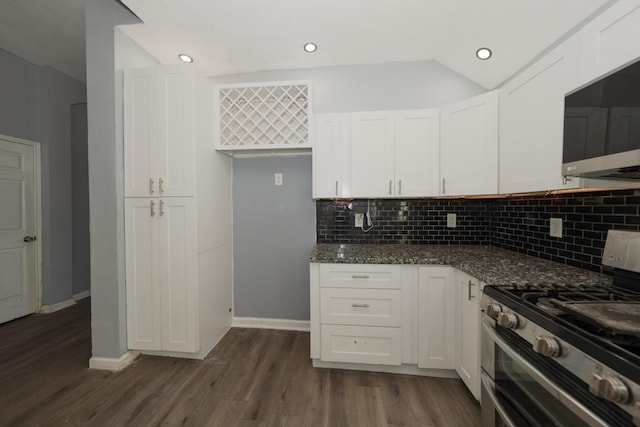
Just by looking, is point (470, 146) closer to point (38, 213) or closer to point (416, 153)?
point (416, 153)

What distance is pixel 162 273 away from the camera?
79.6 inches

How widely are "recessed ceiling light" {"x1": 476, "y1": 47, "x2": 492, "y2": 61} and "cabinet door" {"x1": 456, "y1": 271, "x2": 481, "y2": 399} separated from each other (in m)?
1.65

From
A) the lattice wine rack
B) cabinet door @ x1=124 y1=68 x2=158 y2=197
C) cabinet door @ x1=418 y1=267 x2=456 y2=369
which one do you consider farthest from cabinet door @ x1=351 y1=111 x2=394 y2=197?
A: cabinet door @ x1=124 y1=68 x2=158 y2=197

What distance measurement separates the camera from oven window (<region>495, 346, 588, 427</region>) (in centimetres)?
81

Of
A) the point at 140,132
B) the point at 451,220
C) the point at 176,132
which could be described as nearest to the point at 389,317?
the point at 451,220

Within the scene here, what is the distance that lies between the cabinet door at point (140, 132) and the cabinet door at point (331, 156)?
4.06ft

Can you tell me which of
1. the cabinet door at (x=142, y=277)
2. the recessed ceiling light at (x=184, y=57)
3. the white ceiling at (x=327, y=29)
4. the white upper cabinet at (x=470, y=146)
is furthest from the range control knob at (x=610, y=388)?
the recessed ceiling light at (x=184, y=57)

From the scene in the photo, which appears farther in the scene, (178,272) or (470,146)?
(178,272)

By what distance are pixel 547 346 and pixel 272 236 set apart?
2180mm

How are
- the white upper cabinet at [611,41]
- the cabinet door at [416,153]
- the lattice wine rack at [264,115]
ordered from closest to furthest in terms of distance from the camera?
the white upper cabinet at [611,41], the cabinet door at [416,153], the lattice wine rack at [264,115]

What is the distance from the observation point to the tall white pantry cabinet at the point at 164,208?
1.97 m

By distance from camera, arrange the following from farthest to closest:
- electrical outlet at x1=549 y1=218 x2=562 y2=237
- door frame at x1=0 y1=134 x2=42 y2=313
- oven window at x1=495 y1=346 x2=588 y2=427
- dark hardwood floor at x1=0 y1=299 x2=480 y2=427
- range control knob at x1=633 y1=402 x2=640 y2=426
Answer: door frame at x1=0 y1=134 x2=42 y2=313
electrical outlet at x1=549 y1=218 x2=562 y2=237
dark hardwood floor at x1=0 y1=299 x2=480 y2=427
oven window at x1=495 y1=346 x2=588 y2=427
range control knob at x1=633 y1=402 x2=640 y2=426

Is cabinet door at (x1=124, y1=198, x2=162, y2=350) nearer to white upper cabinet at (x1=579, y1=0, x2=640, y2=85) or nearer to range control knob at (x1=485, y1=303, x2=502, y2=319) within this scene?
range control knob at (x1=485, y1=303, x2=502, y2=319)

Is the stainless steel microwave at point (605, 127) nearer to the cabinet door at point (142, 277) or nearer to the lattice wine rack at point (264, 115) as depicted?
the lattice wine rack at point (264, 115)
